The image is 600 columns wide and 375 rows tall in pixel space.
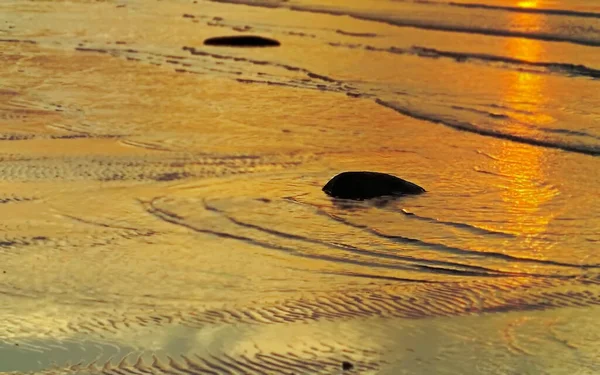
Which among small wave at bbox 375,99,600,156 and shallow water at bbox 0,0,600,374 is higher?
small wave at bbox 375,99,600,156

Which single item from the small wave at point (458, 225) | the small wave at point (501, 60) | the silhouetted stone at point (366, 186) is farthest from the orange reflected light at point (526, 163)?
the silhouetted stone at point (366, 186)

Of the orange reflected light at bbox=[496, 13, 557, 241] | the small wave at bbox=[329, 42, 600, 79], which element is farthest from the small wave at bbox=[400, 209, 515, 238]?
the small wave at bbox=[329, 42, 600, 79]

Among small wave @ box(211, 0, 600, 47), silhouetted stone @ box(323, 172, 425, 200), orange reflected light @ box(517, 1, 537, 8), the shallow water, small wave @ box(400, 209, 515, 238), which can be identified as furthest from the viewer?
orange reflected light @ box(517, 1, 537, 8)

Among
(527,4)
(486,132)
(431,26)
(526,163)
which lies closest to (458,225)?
(526,163)

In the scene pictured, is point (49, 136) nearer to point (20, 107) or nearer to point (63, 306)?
point (20, 107)

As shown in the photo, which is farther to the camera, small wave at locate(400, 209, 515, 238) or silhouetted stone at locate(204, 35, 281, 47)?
silhouetted stone at locate(204, 35, 281, 47)

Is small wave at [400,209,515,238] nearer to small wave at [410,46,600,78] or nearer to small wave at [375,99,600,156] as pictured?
small wave at [375,99,600,156]

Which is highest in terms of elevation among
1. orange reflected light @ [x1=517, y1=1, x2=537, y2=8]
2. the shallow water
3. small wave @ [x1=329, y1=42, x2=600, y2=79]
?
orange reflected light @ [x1=517, y1=1, x2=537, y2=8]
